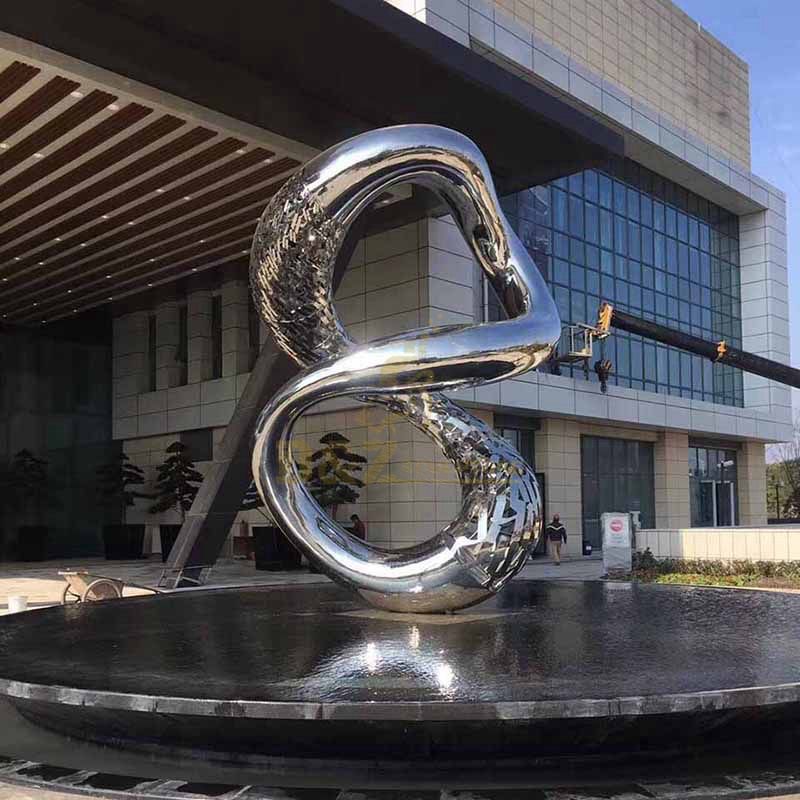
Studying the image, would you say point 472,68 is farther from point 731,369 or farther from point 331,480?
point 731,369

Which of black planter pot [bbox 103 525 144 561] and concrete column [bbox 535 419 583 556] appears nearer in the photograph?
concrete column [bbox 535 419 583 556]

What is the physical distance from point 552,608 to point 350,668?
318cm

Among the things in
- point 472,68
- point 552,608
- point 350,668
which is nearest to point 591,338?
point 472,68

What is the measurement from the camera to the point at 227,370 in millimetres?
28750

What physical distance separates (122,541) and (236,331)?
7.72 m

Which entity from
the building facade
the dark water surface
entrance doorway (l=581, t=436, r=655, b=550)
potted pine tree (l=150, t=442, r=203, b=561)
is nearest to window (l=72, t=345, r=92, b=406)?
the building facade

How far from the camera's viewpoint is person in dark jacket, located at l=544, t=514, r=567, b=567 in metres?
26.0

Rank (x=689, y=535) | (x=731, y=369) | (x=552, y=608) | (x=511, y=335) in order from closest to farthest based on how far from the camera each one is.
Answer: (x=511, y=335)
(x=552, y=608)
(x=689, y=535)
(x=731, y=369)

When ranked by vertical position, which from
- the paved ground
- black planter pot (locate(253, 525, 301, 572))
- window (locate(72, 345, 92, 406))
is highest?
window (locate(72, 345, 92, 406))

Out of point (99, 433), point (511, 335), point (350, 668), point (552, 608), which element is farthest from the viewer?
point (99, 433)

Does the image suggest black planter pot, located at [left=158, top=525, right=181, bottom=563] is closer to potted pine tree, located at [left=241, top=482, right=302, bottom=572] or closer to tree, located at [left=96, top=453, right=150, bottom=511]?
tree, located at [left=96, top=453, right=150, bottom=511]

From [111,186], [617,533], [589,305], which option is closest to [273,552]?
[617,533]

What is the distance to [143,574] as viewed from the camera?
76.1 ft

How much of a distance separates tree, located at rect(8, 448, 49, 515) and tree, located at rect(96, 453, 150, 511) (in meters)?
1.71
